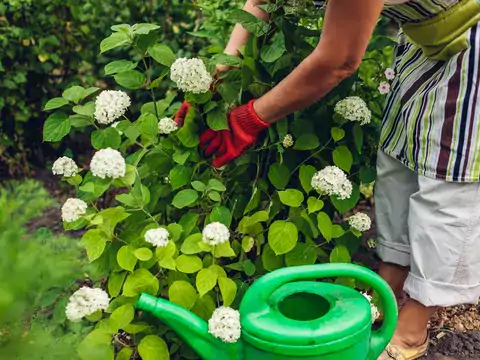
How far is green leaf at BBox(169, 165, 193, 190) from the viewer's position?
1.92m

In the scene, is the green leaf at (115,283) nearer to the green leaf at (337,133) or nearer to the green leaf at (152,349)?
the green leaf at (152,349)

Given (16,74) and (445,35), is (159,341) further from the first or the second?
(16,74)

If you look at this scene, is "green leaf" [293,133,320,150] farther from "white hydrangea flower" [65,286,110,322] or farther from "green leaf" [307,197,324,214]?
"white hydrangea flower" [65,286,110,322]

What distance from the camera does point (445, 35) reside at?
1.81 meters

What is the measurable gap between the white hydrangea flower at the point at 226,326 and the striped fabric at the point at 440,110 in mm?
705

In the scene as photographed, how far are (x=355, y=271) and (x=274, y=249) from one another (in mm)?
341

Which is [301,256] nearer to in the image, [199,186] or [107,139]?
[199,186]

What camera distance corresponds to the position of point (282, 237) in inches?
74.0

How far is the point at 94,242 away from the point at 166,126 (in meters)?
0.38

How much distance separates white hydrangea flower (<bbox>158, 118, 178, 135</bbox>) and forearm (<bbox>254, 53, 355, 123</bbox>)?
253 millimetres

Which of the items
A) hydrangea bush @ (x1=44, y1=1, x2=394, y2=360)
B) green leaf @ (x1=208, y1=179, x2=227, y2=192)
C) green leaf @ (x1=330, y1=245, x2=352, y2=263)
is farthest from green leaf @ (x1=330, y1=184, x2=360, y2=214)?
green leaf @ (x1=208, y1=179, x2=227, y2=192)

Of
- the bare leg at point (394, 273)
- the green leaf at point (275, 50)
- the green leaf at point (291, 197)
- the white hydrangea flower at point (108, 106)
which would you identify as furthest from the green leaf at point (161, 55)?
the bare leg at point (394, 273)

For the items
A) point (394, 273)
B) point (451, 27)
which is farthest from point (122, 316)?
point (451, 27)

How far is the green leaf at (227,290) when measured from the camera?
1.77 meters
